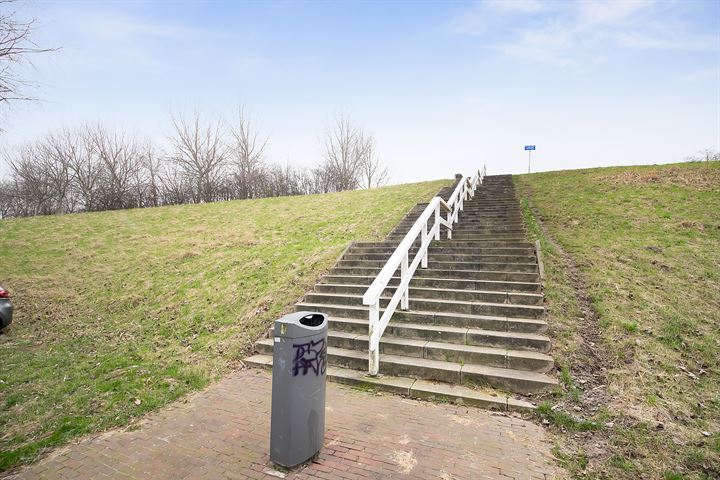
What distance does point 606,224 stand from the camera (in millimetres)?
10469

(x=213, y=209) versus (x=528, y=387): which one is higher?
(x=213, y=209)

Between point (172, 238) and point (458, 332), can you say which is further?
point (172, 238)

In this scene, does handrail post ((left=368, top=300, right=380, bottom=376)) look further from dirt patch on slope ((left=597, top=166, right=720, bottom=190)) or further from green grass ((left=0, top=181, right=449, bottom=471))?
dirt patch on slope ((left=597, top=166, right=720, bottom=190))

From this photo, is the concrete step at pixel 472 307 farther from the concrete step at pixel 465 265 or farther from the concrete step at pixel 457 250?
A: the concrete step at pixel 457 250

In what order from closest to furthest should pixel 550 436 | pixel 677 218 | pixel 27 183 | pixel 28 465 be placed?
pixel 28 465 → pixel 550 436 → pixel 677 218 → pixel 27 183

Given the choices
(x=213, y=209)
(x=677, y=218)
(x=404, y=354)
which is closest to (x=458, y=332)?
(x=404, y=354)

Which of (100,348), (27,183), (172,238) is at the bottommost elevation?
(100,348)

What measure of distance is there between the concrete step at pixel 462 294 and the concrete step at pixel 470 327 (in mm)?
578

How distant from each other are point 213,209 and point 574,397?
19615 mm

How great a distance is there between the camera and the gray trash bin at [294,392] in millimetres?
3408

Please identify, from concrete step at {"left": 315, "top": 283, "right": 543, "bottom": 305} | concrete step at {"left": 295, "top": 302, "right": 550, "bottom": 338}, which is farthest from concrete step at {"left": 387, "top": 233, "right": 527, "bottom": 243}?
concrete step at {"left": 295, "top": 302, "right": 550, "bottom": 338}

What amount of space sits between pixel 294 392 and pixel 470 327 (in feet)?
11.7

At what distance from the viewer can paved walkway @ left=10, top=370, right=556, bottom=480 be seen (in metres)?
3.41

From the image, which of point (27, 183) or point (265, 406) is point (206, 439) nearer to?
point (265, 406)
